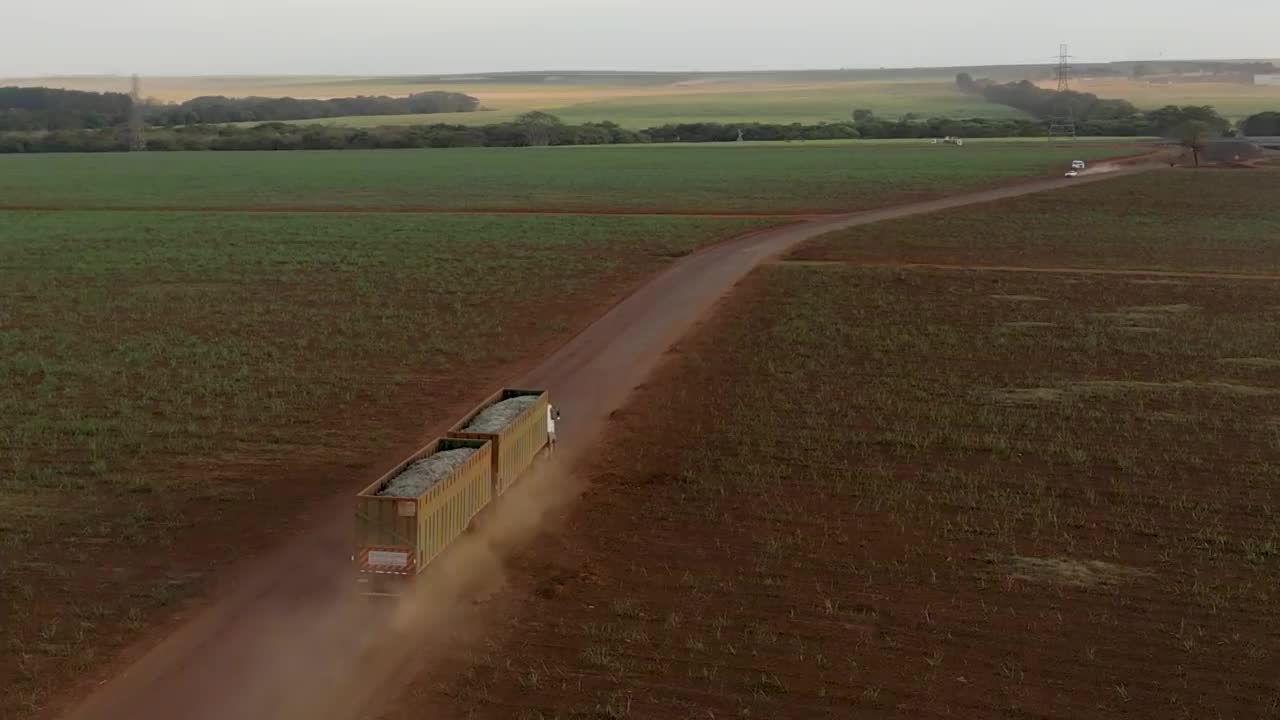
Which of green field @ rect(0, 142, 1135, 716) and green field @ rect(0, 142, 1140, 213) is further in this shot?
green field @ rect(0, 142, 1140, 213)

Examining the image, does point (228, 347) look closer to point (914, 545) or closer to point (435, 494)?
point (435, 494)

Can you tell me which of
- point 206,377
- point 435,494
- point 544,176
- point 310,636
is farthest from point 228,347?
point 544,176

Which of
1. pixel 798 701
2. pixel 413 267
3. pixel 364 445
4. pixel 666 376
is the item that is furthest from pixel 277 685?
pixel 413 267

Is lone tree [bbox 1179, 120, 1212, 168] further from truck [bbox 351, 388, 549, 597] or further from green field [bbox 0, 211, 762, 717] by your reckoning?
truck [bbox 351, 388, 549, 597]

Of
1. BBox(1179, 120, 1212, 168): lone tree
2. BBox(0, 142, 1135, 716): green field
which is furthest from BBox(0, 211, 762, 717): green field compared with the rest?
BBox(1179, 120, 1212, 168): lone tree

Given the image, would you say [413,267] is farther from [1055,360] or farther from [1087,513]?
[1087,513]

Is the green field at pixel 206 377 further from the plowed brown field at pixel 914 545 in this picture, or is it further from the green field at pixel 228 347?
the plowed brown field at pixel 914 545
